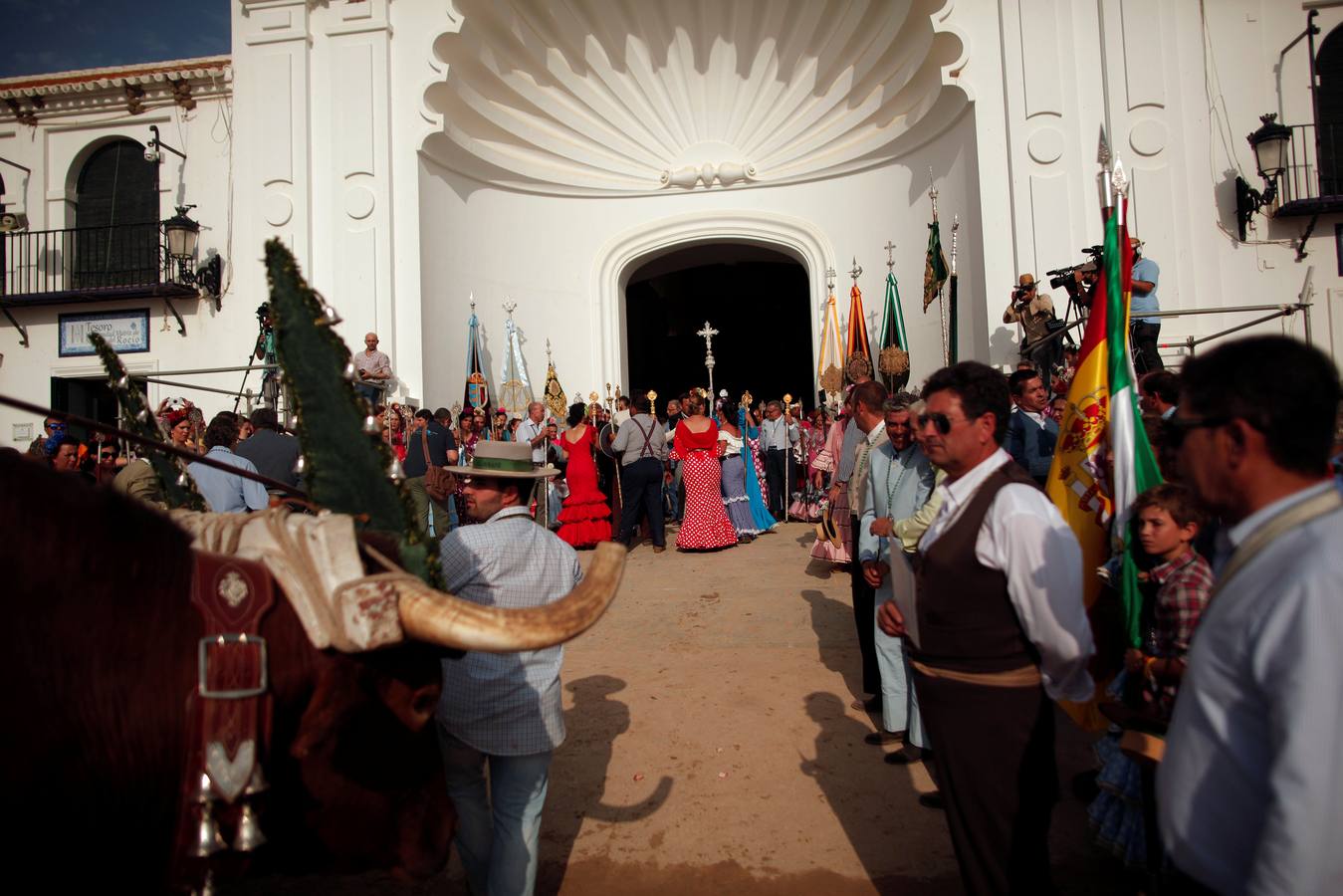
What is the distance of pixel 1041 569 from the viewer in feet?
6.79

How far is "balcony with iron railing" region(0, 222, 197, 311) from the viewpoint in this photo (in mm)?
12844

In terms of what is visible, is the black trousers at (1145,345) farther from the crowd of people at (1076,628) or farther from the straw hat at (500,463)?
the straw hat at (500,463)

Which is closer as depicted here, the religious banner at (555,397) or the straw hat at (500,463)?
the straw hat at (500,463)

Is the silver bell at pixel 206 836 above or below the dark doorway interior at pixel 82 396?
below

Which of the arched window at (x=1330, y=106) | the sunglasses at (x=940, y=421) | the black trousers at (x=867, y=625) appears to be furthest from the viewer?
the arched window at (x=1330, y=106)

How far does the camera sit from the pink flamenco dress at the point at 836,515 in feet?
22.3

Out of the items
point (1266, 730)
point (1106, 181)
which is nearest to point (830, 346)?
point (1106, 181)

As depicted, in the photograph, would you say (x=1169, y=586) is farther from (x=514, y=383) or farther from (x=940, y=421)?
(x=514, y=383)

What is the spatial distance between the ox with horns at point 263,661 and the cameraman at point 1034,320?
323 inches

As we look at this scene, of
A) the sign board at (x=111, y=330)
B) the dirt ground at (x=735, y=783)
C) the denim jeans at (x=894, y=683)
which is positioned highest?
the sign board at (x=111, y=330)

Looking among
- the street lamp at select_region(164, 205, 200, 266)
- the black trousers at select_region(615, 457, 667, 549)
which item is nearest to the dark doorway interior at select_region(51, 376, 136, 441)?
the street lamp at select_region(164, 205, 200, 266)

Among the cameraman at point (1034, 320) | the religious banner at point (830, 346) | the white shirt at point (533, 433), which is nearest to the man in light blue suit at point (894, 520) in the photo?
the cameraman at point (1034, 320)

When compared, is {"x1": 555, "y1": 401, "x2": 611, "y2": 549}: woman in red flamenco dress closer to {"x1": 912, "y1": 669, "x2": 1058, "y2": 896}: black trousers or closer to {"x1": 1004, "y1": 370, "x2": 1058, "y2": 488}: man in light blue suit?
{"x1": 1004, "y1": 370, "x2": 1058, "y2": 488}: man in light blue suit

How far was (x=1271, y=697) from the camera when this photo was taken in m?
1.19
